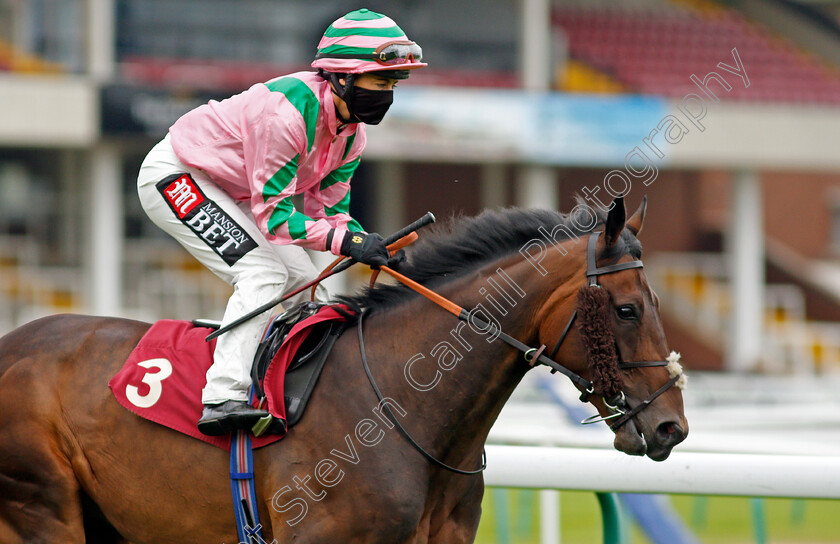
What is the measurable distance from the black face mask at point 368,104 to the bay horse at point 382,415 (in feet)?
1.39

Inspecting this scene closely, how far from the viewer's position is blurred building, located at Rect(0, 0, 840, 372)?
13.9 meters

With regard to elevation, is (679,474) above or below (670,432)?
below

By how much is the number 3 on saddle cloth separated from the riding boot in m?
0.05

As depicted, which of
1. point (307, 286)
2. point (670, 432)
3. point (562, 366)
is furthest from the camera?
point (307, 286)

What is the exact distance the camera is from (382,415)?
3000 mm

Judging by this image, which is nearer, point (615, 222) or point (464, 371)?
point (615, 222)

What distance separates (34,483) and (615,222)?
1.94 meters

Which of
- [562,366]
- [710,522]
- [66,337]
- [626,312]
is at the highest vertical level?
[626,312]

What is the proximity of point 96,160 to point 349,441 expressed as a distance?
12.0 meters

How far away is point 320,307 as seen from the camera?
10.6ft

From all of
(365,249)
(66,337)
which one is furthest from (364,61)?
(66,337)

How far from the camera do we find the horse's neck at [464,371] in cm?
300

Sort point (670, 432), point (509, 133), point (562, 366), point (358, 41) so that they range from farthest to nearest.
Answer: point (509, 133) < point (358, 41) < point (562, 366) < point (670, 432)

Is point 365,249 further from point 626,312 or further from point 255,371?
point 626,312
